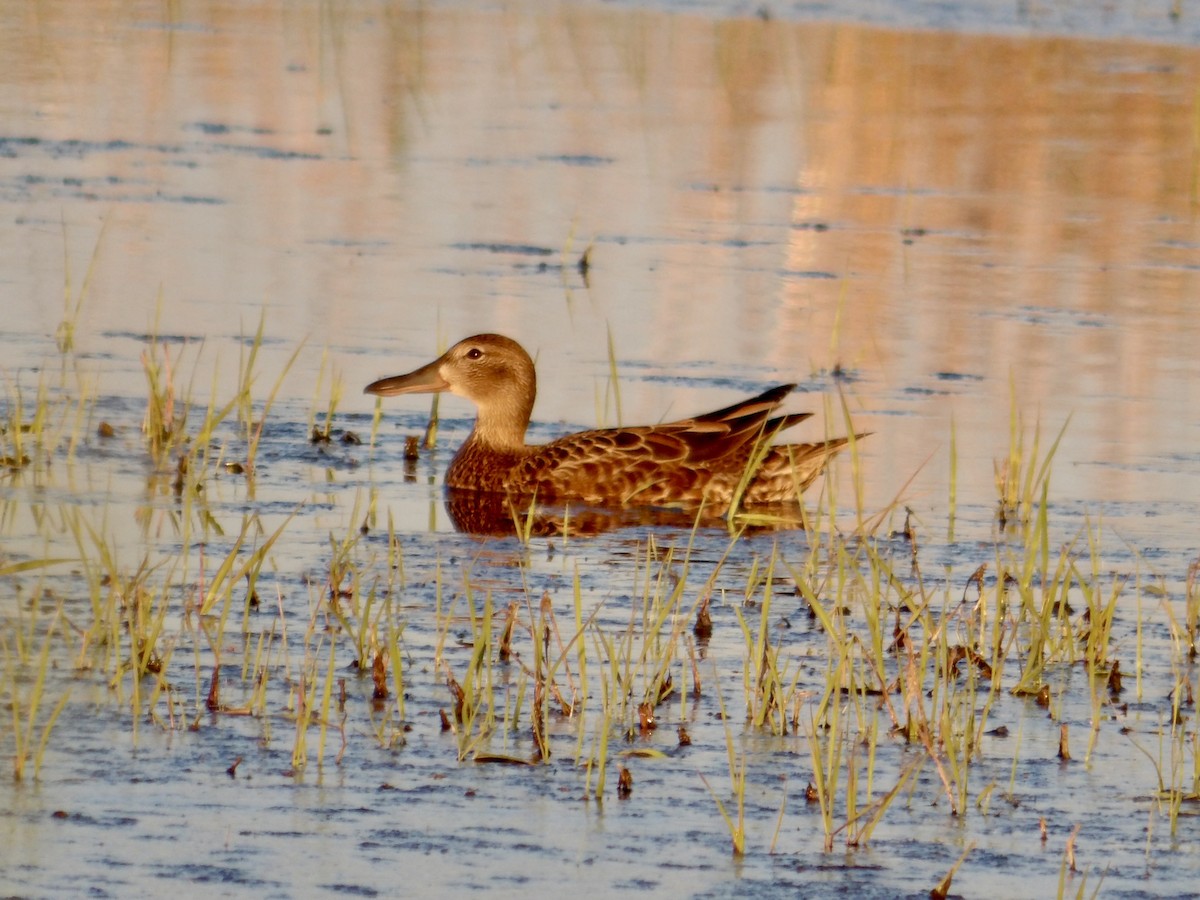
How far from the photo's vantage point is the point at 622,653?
5711mm

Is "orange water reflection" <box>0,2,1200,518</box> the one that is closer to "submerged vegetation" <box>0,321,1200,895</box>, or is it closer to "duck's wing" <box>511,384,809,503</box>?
"duck's wing" <box>511,384,809,503</box>

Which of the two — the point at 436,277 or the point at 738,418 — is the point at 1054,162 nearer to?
the point at 436,277

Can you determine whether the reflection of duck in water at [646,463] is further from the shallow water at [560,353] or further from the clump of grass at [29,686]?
the clump of grass at [29,686]

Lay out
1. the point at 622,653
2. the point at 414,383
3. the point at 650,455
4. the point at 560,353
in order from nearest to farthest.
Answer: the point at 622,653, the point at 650,455, the point at 414,383, the point at 560,353

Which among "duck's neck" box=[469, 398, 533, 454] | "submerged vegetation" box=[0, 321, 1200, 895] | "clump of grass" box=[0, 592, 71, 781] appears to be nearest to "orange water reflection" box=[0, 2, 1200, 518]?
"duck's neck" box=[469, 398, 533, 454]

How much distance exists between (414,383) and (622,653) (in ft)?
11.2

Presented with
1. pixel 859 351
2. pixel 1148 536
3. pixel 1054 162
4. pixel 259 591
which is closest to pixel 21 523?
pixel 259 591

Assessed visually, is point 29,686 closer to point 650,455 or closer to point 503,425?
point 650,455

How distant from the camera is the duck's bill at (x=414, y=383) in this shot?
884 centimetres

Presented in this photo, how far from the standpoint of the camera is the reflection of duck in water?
8.42 m

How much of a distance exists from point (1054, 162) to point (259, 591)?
33.0 feet

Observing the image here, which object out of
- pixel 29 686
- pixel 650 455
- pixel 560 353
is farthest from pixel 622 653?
pixel 560 353

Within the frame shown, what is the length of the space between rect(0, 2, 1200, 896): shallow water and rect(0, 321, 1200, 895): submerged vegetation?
3cm

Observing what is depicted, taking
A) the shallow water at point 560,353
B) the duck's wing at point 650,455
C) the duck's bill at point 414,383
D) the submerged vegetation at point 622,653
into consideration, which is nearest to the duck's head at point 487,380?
the duck's bill at point 414,383
